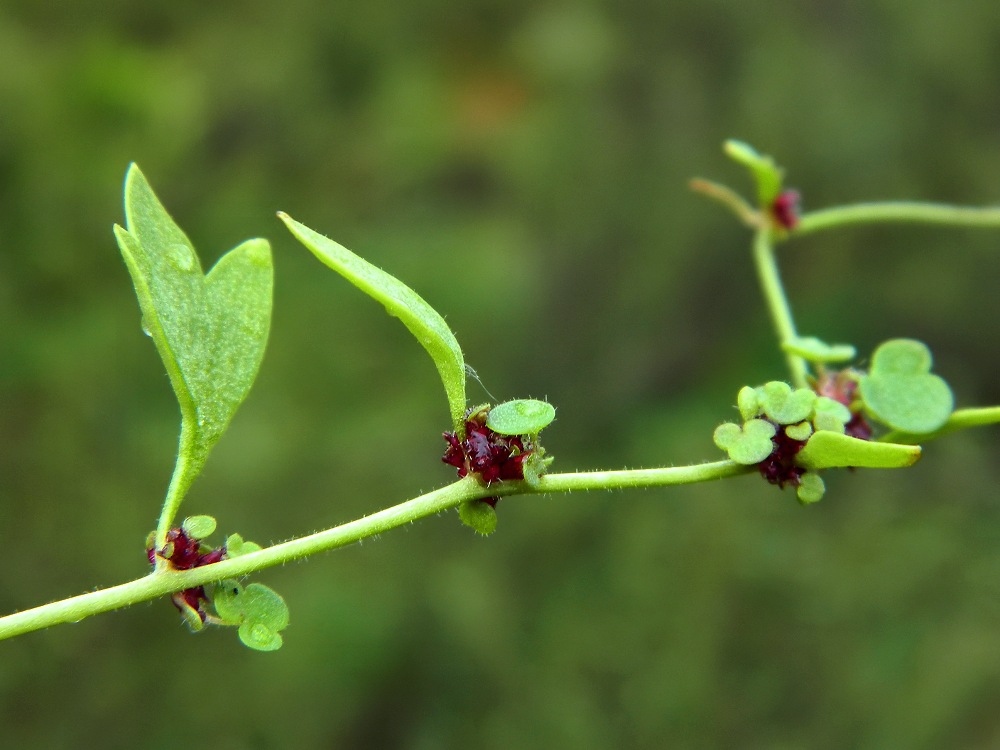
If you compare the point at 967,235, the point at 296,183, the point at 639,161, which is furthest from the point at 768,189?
the point at 967,235

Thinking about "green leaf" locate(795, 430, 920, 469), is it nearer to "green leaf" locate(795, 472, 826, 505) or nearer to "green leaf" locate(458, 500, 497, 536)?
"green leaf" locate(795, 472, 826, 505)

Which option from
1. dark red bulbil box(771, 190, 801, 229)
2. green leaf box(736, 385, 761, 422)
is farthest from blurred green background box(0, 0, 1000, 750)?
green leaf box(736, 385, 761, 422)

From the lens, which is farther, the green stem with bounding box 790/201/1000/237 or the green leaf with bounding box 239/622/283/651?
the green stem with bounding box 790/201/1000/237

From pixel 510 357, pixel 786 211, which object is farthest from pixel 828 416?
pixel 510 357

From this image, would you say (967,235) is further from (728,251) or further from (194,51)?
(194,51)

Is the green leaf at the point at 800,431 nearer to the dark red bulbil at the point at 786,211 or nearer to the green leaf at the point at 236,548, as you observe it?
the green leaf at the point at 236,548

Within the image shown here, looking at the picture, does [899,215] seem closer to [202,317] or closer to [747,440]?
[747,440]

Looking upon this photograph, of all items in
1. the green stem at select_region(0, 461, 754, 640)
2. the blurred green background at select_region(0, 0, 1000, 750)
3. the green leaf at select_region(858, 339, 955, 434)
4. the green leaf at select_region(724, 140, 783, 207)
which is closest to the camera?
the green stem at select_region(0, 461, 754, 640)
